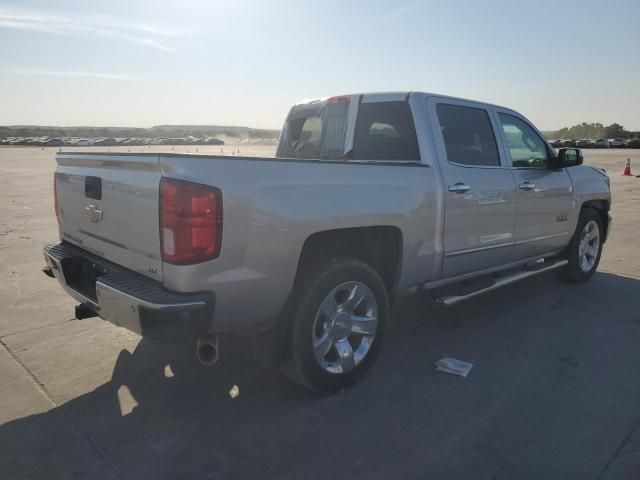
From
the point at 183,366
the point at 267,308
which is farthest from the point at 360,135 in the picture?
the point at 183,366

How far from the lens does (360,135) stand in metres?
4.27

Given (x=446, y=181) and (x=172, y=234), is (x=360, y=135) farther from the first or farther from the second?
(x=172, y=234)

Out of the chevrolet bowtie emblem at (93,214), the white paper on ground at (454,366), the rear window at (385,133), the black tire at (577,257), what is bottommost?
the white paper on ground at (454,366)

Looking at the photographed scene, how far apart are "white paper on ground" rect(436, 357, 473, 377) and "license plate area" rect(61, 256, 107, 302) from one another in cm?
238

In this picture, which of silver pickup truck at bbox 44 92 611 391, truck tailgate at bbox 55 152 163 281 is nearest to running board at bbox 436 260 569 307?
silver pickup truck at bbox 44 92 611 391

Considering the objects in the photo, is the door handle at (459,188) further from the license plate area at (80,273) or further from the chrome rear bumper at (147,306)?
the license plate area at (80,273)

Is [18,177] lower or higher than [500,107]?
lower

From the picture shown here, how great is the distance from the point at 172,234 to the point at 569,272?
188 inches

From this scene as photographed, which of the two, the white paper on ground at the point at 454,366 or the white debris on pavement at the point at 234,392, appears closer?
the white debris on pavement at the point at 234,392

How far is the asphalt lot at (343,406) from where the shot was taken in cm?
259

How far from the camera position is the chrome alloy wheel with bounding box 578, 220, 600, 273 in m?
5.91

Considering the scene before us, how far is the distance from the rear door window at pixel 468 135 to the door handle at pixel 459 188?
22 centimetres

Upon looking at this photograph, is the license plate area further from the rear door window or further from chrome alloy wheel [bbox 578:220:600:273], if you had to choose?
chrome alloy wheel [bbox 578:220:600:273]

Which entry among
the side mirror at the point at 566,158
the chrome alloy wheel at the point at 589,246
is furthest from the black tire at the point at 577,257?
the side mirror at the point at 566,158
